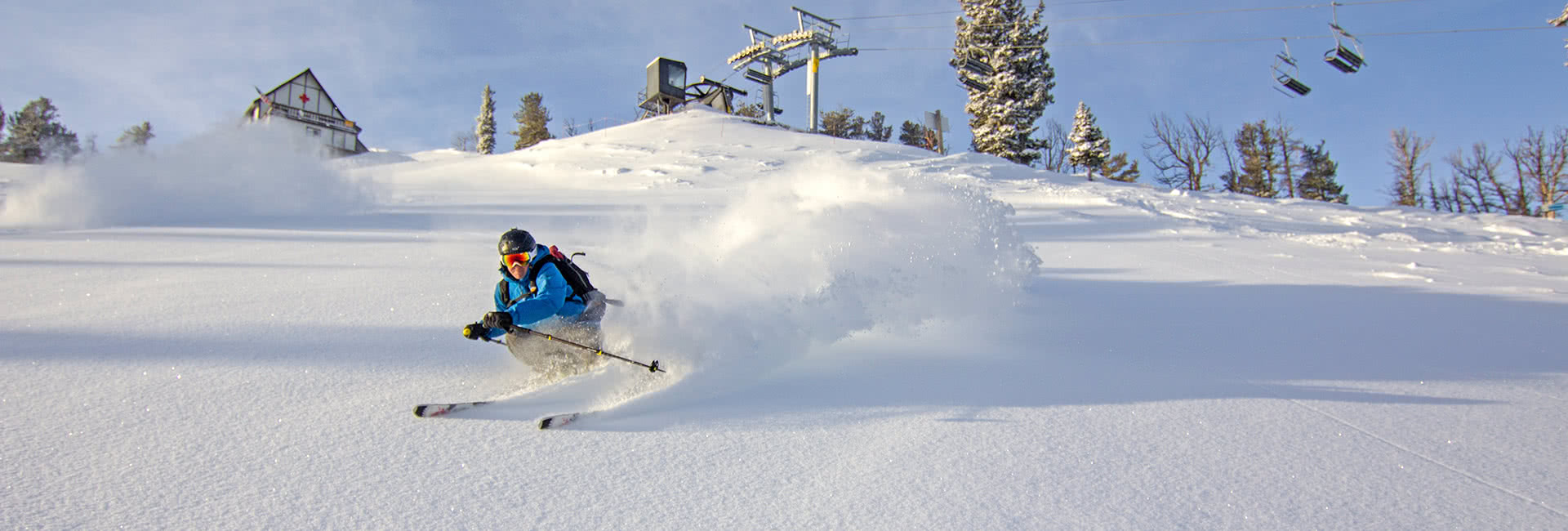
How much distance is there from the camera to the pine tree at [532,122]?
55.5 metres

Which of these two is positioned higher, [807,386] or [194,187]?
[194,187]

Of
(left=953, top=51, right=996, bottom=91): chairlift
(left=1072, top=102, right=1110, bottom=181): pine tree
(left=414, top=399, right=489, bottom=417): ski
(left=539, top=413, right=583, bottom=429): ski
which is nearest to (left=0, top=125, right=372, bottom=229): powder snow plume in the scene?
(left=414, top=399, right=489, bottom=417): ski

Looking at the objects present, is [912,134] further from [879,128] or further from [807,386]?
[807,386]

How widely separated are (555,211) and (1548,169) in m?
48.7

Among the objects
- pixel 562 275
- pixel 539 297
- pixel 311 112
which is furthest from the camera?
pixel 311 112

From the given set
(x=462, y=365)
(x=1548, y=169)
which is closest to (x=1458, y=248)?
(x=462, y=365)

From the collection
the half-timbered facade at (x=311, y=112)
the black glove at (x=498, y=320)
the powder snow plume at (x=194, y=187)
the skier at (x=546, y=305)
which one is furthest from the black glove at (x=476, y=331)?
the half-timbered facade at (x=311, y=112)

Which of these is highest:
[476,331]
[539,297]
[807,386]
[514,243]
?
[514,243]

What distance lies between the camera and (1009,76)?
1420 inches

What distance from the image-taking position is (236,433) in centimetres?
295

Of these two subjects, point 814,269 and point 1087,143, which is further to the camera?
point 1087,143

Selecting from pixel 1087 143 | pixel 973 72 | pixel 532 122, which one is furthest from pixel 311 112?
pixel 1087 143

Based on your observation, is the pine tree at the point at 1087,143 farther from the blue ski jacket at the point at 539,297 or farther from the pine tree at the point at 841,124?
the blue ski jacket at the point at 539,297

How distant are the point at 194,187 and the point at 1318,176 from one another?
56.1 m
